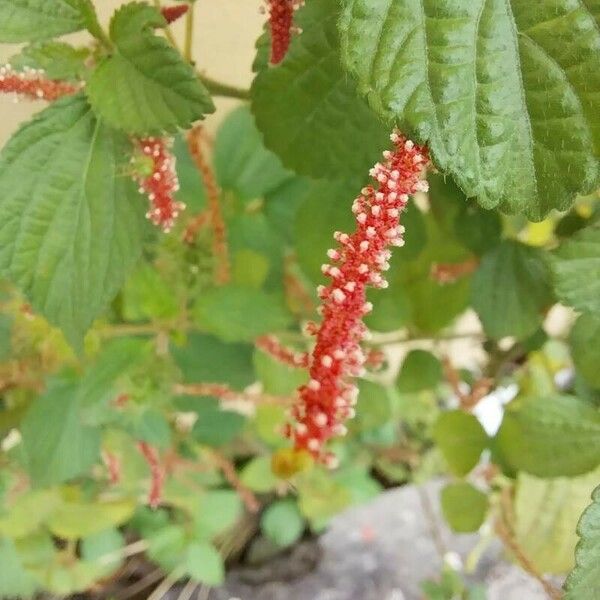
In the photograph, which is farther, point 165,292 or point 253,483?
point 253,483

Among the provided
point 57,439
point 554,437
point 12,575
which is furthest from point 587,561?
point 12,575

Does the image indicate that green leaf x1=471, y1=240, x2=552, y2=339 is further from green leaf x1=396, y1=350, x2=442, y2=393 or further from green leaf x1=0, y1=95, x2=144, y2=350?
green leaf x1=0, y1=95, x2=144, y2=350

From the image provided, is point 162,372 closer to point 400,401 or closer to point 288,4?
point 288,4

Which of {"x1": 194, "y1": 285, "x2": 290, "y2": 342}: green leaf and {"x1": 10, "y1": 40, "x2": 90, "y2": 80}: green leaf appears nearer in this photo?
{"x1": 10, "y1": 40, "x2": 90, "y2": 80}: green leaf

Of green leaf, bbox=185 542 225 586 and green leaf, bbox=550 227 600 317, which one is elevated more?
green leaf, bbox=550 227 600 317

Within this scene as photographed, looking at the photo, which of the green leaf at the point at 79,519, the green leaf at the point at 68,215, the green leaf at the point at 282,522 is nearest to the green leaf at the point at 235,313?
the green leaf at the point at 68,215

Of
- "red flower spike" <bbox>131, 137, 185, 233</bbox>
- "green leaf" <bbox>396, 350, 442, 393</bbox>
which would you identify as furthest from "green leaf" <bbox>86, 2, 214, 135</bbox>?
"green leaf" <bbox>396, 350, 442, 393</bbox>

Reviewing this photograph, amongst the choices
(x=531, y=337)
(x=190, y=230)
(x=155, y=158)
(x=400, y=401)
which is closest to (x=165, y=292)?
(x=190, y=230)
